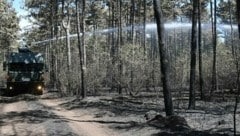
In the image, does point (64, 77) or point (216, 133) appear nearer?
point (216, 133)

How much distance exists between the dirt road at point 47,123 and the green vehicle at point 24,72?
9.82 metres

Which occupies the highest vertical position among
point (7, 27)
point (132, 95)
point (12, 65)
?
point (7, 27)

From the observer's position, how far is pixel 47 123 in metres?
18.4

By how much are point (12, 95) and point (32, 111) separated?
1305cm

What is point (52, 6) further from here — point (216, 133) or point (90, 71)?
point (216, 133)

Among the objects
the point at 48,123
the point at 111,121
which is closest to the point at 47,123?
the point at 48,123

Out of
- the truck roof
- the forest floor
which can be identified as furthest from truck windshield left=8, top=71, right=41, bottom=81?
the forest floor

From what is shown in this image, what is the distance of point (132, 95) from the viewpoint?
3244 centimetres

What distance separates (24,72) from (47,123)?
54.0 ft

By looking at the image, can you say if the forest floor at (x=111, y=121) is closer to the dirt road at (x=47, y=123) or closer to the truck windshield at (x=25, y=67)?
the dirt road at (x=47, y=123)

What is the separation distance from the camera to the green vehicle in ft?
112

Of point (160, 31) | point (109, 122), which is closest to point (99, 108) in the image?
point (109, 122)

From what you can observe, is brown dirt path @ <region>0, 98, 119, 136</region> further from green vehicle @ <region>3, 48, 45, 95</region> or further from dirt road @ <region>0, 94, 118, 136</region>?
green vehicle @ <region>3, 48, 45, 95</region>

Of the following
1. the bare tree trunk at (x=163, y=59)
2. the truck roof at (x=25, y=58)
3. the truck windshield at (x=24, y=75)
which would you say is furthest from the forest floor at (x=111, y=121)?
the truck roof at (x=25, y=58)
